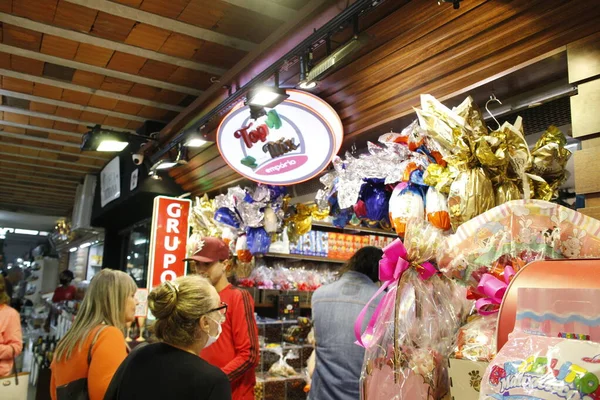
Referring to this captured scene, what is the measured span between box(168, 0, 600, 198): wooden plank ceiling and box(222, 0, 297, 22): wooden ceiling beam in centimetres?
62

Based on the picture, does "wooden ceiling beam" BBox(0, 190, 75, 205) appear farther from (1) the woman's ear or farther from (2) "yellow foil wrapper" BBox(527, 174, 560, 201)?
(2) "yellow foil wrapper" BBox(527, 174, 560, 201)

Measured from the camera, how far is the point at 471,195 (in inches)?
66.6

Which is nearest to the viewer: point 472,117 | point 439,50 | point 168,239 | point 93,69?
point 472,117

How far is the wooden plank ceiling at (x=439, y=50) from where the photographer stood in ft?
5.70

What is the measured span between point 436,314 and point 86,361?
5.09 feet

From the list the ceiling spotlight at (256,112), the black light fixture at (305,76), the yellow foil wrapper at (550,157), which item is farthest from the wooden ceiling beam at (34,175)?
the yellow foil wrapper at (550,157)

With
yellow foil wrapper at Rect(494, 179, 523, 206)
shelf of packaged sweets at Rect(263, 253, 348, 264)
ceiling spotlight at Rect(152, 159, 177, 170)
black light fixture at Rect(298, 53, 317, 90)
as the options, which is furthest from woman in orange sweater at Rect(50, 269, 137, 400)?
shelf of packaged sweets at Rect(263, 253, 348, 264)

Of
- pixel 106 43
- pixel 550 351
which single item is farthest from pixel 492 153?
pixel 106 43

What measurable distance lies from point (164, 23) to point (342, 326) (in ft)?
7.95

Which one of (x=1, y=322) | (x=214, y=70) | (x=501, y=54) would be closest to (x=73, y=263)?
(x=1, y=322)

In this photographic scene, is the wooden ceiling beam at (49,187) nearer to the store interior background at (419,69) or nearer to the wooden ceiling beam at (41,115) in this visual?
the wooden ceiling beam at (41,115)

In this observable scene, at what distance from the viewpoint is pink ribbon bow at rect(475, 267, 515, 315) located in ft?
3.91

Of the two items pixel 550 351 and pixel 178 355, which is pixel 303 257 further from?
pixel 550 351

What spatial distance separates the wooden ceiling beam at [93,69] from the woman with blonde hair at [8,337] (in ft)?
6.04
